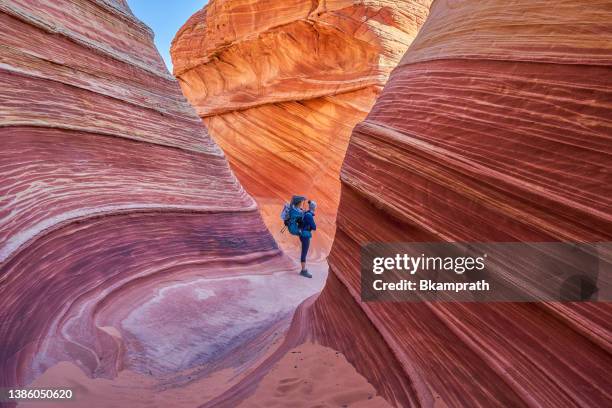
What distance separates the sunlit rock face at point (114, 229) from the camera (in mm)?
2328

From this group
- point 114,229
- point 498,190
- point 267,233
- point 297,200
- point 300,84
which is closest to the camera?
point 498,190

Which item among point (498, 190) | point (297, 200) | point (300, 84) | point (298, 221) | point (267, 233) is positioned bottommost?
point (498, 190)

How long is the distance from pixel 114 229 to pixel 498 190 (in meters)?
3.05

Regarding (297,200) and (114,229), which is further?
(297,200)

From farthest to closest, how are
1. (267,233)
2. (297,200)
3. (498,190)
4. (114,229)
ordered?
1. (267,233)
2. (297,200)
3. (114,229)
4. (498,190)

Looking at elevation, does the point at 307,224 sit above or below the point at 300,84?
below

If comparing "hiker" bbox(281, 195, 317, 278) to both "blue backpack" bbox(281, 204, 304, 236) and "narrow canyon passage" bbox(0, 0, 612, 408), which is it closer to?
"blue backpack" bbox(281, 204, 304, 236)

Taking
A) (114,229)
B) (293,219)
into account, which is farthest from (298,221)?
(114,229)

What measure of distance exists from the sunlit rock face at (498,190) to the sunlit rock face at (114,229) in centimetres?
115

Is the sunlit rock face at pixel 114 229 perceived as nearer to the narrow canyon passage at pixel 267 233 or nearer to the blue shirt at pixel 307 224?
the narrow canyon passage at pixel 267 233

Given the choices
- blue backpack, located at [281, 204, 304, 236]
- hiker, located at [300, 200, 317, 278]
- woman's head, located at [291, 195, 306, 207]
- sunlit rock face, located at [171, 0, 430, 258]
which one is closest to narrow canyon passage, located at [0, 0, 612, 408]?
hiker, located at [300, 200, 317, 278]

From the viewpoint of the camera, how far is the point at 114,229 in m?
3.31

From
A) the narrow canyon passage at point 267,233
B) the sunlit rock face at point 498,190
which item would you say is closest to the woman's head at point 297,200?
the narrow canyon passage at point 267,233

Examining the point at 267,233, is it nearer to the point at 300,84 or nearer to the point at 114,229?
the point at 114,229
